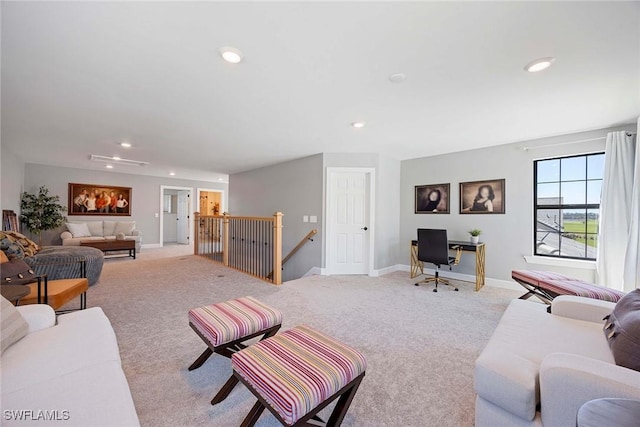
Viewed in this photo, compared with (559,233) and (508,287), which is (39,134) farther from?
(559,233)

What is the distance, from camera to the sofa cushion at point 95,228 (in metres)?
6.67

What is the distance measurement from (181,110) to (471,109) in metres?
3.19

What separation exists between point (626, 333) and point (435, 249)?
277cm

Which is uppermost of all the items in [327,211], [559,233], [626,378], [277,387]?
[327,211]

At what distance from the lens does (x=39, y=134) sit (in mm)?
3793

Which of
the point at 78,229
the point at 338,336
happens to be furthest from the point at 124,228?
the point at 338,336

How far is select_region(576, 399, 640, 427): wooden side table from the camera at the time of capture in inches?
29.1

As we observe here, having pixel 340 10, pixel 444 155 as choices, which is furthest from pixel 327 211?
pixel 340 10

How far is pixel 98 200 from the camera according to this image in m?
7.08

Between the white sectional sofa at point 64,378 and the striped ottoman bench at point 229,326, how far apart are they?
47cm

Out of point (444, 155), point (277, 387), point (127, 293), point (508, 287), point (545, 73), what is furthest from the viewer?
point (444, 155)

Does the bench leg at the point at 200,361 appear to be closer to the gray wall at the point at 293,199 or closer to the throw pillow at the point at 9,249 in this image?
the throw pillow at the point at 9,249

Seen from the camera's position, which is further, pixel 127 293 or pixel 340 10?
pixel 127 293

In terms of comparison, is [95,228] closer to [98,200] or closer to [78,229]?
[78,229]
